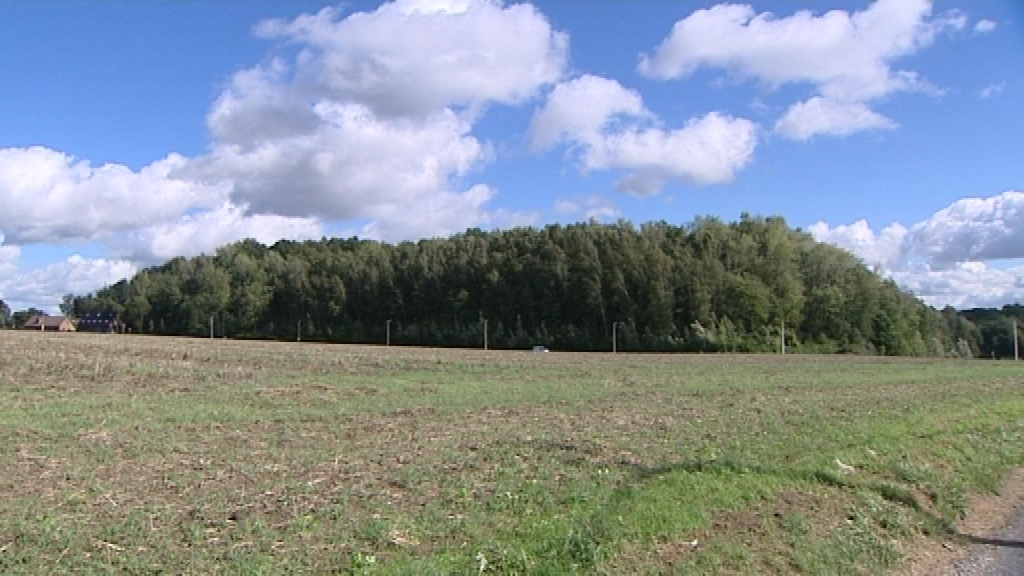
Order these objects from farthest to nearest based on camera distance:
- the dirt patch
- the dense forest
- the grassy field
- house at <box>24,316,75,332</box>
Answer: house at <box>24,316,75,332</box> → the dense forest → the dirt patch → the grassy field

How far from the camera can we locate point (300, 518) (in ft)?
27.2

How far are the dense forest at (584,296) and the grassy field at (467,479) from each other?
2756 inches

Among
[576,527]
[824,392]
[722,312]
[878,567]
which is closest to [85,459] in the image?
[576,527]

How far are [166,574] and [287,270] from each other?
124 m

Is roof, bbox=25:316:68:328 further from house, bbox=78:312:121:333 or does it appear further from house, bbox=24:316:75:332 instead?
house, bbox=78:312:121:333

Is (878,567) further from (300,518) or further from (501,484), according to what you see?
(300,518)

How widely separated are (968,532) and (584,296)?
8972 centimetres

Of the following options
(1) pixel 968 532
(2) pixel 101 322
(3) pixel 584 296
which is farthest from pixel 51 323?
(1) pixel 968 532

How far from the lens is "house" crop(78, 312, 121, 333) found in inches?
5340

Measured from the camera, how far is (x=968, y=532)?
11031mm

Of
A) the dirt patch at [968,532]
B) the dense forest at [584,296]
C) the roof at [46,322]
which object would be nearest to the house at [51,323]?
the roof at [46,322]

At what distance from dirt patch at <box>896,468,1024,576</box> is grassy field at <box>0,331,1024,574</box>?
0.26m

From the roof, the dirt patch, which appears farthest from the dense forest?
the dirt patch

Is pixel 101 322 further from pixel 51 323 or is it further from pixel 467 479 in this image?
pixel 467 479
